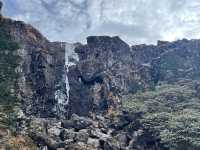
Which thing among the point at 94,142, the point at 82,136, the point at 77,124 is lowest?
the point at 94,142

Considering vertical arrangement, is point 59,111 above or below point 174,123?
above

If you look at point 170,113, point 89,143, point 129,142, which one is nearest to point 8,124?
point 89,143

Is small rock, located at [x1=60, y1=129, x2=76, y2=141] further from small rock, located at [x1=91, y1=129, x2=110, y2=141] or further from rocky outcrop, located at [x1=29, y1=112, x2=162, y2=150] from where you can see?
small rock, located at [x1=91, y1=129, x2=110, y2=141]

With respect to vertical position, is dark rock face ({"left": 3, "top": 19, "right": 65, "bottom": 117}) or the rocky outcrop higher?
dark rock face ({"left": 3, "top": 19, "right": 65, "bottom": 117})

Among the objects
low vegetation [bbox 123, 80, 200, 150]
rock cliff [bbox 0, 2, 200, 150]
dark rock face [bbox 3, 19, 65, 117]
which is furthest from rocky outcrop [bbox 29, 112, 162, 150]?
dark rock face [bbox 3, 19, 65, 117]

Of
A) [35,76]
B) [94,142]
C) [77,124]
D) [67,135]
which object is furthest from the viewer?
[35,76]

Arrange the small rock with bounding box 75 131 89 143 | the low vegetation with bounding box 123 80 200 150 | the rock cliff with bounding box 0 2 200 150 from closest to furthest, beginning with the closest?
the rock cliff with bounding box 0 2 200 150 → the small rock with bounding box 75 131 89 143 → the low vegetation with bounding box 123 80 200 150

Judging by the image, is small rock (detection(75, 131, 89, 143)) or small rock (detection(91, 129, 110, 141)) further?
small rock (detection(91, 129, 110, 141))

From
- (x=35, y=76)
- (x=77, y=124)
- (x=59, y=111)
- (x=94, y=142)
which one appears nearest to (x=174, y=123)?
(x=77, y=124)

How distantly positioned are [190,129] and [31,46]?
74.7 meters

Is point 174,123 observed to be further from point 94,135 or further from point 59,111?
point 59,111

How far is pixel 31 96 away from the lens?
183 m

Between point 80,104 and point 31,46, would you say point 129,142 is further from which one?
point 31,46

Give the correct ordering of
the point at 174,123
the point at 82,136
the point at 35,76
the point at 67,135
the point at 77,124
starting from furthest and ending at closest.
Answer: the point at 35,76 < the point at 174,123 < the point at 77,124 < the point at 67,135 < the point at 82,136
